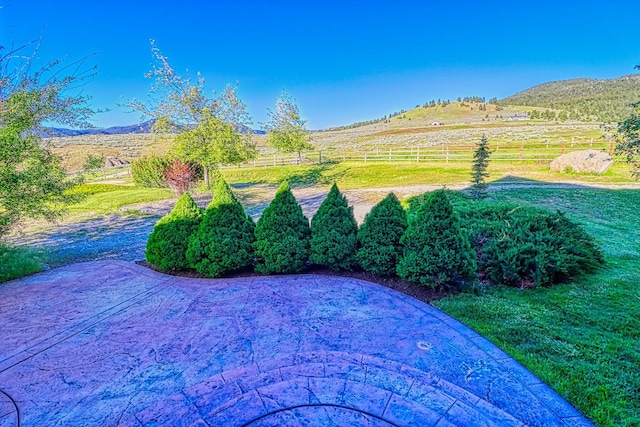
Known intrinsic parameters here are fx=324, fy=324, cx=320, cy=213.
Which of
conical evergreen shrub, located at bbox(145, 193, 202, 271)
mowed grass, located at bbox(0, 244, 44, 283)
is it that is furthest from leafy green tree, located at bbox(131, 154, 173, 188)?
conical evergreen shrub, located at bbox(145, 193, 202, 271)

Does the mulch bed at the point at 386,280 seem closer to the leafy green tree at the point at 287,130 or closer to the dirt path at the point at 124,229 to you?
the dirt path at the point at 124,229

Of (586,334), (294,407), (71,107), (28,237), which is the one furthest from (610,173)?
(28,237)

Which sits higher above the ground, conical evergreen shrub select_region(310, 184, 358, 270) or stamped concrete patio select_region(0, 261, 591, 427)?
conical evergreen shrub select_region(310, 184, 358, 270)

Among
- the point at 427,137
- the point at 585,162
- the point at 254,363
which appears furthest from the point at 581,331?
the point at 427,137

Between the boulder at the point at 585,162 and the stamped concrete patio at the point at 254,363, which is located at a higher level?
the boulder at the point at 585,162

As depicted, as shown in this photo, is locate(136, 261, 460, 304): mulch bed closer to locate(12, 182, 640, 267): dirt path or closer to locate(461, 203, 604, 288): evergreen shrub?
locate(461, 203, 604, 288): evergreen shrub

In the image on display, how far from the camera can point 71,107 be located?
495 centimetres

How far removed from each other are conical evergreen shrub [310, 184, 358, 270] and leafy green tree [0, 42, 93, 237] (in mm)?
3778

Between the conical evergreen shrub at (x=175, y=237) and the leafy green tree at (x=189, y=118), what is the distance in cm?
681

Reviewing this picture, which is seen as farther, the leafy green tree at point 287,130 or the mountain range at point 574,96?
the mountain range at point 574,96

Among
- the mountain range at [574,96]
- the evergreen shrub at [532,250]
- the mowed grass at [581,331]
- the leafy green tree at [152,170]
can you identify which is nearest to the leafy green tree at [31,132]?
the mowed grass at [581,331]

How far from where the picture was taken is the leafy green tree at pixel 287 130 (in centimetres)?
2070

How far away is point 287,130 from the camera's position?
68.9 ft

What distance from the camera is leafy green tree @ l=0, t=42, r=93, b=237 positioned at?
411 centimetres
